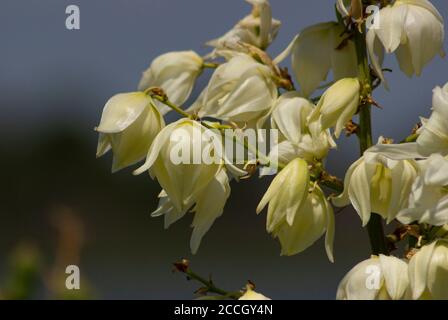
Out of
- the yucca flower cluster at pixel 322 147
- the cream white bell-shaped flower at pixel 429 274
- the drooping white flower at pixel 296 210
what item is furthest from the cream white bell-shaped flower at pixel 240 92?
the cream white bell-shaped flower at pixel 429 274

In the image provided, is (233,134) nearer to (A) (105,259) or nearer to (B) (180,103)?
(B) (180,103)

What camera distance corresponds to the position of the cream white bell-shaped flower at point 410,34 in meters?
0.91

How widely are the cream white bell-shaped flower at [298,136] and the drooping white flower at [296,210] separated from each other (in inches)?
1.4

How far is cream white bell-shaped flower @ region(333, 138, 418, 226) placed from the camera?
875mm

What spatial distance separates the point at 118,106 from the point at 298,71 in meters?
0.18

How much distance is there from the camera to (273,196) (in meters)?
0.87

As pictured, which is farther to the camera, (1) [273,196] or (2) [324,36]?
(2) [324,36]

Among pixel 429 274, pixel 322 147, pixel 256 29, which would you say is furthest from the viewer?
pixel 256 29

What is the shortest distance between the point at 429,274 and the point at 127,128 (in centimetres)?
28

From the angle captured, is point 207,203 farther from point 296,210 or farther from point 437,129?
point 437,129

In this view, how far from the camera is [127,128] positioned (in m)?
0.90

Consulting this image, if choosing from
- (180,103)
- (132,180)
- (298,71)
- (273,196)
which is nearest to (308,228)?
(273,196)

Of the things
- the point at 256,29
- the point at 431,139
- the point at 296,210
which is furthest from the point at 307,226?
the point at 256,29

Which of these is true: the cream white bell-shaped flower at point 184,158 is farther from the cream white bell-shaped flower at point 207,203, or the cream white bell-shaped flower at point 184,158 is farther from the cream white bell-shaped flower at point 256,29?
the cream white bell-shaped flower at point 256,29
